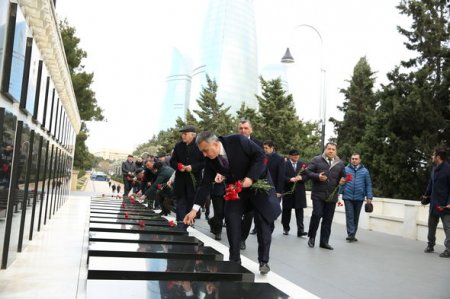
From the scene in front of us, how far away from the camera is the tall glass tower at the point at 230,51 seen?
9350 centimetres

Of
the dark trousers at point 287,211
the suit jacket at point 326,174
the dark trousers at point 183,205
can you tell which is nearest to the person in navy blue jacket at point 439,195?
the suit jacket at point 326,174

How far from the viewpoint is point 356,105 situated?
41.5 meters

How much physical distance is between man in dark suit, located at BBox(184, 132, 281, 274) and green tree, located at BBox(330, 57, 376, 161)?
113 feet

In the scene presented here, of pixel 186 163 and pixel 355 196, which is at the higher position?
pixel 186 163

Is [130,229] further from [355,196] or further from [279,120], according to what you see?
[279,120]

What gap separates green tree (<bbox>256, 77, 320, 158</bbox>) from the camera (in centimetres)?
3666

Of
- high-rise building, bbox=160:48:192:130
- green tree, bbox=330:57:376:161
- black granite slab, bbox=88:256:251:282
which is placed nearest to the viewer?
black granite slab, bbox=88:256:251:282

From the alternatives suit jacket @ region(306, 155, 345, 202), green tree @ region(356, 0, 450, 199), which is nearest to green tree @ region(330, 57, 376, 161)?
green tree @ region(356, 0, 450, 199)

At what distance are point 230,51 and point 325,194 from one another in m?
86.8

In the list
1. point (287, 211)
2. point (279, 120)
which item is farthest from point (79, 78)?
point (287, 211)

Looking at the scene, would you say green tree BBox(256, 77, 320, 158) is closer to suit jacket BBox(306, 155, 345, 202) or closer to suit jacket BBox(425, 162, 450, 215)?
suit jacket BBox(425, 162, 450, 215)

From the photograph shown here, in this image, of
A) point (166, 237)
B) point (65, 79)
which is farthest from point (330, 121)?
point (166, 237)

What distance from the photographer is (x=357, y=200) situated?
1096 centimetres

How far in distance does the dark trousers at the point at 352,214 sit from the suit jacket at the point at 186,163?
3821 mm
